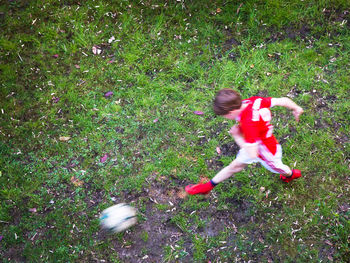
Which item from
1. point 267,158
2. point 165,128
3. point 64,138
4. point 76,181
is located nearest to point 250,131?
point 267,158

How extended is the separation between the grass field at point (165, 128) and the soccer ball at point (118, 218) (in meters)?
0.11

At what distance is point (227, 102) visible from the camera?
2.89m

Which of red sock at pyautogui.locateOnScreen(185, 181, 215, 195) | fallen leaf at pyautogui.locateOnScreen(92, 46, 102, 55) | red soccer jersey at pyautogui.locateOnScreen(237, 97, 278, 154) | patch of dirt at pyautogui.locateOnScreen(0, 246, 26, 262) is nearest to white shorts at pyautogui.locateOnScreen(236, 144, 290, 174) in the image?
red soccer jersey at pyautogui.locateOnScreen(237, 97, 278, 154)

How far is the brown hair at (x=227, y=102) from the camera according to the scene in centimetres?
289

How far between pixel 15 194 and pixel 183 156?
2.41m

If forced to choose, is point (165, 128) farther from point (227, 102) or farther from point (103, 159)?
point (227, 102)

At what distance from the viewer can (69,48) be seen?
523 cm

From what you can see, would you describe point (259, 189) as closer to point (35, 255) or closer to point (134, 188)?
point (134, 188)

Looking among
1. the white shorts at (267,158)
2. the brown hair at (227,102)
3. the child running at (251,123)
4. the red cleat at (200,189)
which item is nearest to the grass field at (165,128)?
the red cleat at (200,189)

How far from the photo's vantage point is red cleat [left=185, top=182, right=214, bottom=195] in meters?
3.62

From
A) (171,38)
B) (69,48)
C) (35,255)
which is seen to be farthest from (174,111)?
(35,255)

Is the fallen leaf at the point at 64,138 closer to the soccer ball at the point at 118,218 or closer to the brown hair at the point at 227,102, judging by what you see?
the soccer ball at the point at 118,218

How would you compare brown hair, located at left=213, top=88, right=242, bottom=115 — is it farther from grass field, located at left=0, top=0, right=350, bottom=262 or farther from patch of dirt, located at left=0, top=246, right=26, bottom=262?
patch of dirt, located at left=0, top=246, right=26, bottom=262

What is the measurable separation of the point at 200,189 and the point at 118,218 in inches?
42.6
